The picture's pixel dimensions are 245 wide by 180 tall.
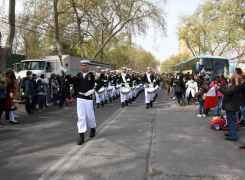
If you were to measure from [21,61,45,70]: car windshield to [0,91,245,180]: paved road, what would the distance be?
9677 mm

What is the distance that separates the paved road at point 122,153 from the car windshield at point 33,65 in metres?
9.68

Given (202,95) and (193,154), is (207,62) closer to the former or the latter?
(202,95)

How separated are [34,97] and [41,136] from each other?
507 centimetres

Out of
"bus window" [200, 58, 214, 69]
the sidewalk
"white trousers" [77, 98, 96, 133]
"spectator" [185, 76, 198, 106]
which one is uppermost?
"bus window" [200, 58, 214, 69]

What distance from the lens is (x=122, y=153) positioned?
18.5 ft

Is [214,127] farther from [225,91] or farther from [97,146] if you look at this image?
[97,146]

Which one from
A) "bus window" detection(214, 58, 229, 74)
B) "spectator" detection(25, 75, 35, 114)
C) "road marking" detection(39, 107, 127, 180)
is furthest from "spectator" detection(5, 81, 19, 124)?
"bus window" detection(214, 58, 229, 74)

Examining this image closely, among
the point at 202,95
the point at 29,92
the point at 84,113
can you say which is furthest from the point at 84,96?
the point at 202,95

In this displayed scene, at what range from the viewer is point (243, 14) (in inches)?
818

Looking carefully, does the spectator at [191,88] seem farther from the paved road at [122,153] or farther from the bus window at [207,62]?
the bus window at [207,62]

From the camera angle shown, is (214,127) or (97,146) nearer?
(97,146)

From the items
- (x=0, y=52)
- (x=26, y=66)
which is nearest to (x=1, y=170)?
(x=0, y=52)

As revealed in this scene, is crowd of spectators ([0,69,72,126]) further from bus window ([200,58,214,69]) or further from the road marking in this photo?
→ bus window ([200,58,214,69])

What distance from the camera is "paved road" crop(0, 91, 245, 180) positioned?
14.9 ft
